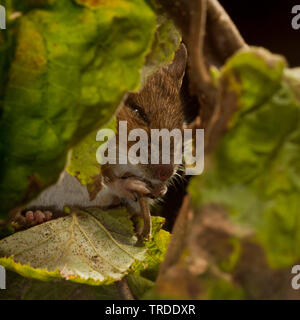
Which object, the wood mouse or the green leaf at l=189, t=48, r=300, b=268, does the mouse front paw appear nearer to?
the wood mouse

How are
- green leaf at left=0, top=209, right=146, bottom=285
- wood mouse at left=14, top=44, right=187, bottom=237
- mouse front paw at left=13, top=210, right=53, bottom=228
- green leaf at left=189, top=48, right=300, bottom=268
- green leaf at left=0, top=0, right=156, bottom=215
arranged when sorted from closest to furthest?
green leaf at left=189, top=48, right=300, bottom=268, green leaf at left=0, top=0, right=156, bottom=215, green leaf at left=0, top=209, right=146, bottom=285, mouse front paw at left=13, top=210, right=53, bottom=228, wood mouse at left=14, top=44, right=187, bottom=237

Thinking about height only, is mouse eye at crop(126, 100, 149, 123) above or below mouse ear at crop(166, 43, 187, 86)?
below

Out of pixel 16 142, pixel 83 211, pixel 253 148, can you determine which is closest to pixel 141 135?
pixel 83 211

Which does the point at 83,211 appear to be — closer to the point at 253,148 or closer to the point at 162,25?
the point at 162,25

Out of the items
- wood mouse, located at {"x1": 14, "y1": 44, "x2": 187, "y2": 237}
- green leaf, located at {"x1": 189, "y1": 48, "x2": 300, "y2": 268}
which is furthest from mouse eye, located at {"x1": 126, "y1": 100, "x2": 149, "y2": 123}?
green leaf, located at {"x1": 189, "y1": 48, "x2": 300, "y2": 268}

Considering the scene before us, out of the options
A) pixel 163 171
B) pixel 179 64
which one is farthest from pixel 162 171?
pixel 179 64
